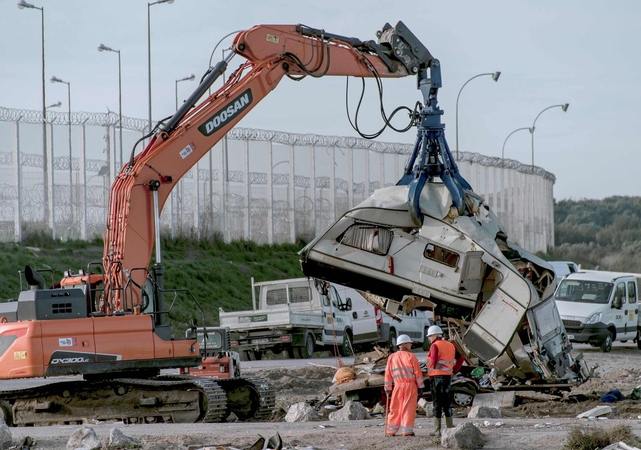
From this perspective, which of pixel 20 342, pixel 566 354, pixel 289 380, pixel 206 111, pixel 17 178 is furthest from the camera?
pixel 17 178

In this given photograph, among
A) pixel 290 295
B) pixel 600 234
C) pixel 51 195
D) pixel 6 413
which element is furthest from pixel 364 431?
pixel 600 234

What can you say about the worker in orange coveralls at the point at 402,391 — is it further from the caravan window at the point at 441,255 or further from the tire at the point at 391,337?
the tire at the point at 391,337

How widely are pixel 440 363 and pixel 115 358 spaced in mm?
4459

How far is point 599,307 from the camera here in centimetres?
3012

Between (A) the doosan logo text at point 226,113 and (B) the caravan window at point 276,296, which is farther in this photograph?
(B) the caravan window at point 276,296

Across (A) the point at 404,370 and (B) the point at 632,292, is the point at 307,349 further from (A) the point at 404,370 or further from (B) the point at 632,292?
(A) the point at 404,370

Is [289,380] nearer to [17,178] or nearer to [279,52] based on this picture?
[279,52]

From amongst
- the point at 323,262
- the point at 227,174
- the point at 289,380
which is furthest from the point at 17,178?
the point at 323,262

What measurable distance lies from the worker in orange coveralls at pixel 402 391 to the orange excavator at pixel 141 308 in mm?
3260

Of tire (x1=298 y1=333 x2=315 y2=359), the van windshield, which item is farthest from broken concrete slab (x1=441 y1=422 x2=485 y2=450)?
the van windshield

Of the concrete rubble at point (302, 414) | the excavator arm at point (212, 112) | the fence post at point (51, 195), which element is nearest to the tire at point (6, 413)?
the excavator arm at point (212, 112)

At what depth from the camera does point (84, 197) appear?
3709 centimetres

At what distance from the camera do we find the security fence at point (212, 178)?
35.8 m

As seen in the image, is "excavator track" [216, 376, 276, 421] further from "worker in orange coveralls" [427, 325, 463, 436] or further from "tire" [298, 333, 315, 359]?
"tire" [298, 333, 315, 359]
